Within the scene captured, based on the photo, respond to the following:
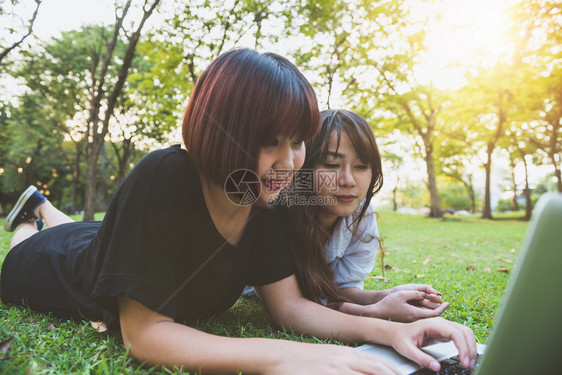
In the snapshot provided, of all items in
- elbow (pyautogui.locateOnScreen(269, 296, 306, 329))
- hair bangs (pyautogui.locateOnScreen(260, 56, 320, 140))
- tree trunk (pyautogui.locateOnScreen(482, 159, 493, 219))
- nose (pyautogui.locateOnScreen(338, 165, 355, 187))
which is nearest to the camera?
hair bangs (pyautogui.locateOnScreen(260, 56, 320, 140))

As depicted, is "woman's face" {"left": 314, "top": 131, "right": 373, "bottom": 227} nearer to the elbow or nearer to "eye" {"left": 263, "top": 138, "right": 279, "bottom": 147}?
the elbow

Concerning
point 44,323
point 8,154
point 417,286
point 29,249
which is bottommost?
point 44,323

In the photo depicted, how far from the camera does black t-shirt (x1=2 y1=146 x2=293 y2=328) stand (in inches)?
48.8

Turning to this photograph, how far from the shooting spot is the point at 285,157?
1406mm

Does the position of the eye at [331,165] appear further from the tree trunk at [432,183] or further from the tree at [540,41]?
the tree trunk at [432,183]

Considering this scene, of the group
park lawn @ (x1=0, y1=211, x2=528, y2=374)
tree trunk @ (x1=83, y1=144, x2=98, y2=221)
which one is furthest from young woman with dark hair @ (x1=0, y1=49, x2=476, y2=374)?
tree trunk @ (x1=83, y1=144, x2=98, y2=221)

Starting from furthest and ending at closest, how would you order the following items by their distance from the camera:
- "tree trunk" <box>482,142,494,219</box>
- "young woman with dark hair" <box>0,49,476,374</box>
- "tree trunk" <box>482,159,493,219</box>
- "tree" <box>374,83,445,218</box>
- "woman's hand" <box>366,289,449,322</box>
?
"tree trunk" <box>482,159,493,219</box> < "tree trunk" <box>482,142,494,219</box> < "tree" <box>374,83,445,218</box> < "woman's hand" <box>366,289,449,322</box> < "young woman with dark hair" <box>0,49,476,374</box>

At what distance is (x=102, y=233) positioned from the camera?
58.6 inches

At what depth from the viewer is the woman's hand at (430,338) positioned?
1238 millimetres

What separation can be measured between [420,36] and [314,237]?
8867 mm

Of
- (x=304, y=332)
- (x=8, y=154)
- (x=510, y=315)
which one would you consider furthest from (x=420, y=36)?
(x=8, y=154)

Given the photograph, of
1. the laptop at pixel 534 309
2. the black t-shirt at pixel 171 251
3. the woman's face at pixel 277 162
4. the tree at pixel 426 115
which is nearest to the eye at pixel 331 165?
the black t-shirt at pixel 171 251

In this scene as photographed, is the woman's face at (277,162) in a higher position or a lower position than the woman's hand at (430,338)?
higher

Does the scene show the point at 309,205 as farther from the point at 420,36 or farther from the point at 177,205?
the point at 420,36
